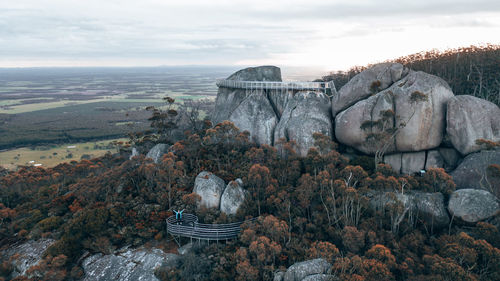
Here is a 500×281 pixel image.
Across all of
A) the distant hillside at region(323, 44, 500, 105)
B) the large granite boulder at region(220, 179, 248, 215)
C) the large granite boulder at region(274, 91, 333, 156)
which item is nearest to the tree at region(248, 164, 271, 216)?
the large granite boulder at region(220, 179, 248, 215)

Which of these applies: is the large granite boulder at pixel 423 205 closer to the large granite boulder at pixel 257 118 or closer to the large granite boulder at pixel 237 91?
the large granite boulder at pixel 257 118

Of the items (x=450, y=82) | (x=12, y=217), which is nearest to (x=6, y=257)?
(x=12, y=217)

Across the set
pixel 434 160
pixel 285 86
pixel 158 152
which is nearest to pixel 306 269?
pixel 434 160

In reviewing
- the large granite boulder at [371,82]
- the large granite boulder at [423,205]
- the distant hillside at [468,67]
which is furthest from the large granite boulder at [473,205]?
the distant hillside at [468,67]

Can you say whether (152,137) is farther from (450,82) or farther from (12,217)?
(450,82)

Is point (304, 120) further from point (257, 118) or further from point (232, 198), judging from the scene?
point (232, 198)

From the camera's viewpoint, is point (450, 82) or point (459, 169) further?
point (450, 82)
